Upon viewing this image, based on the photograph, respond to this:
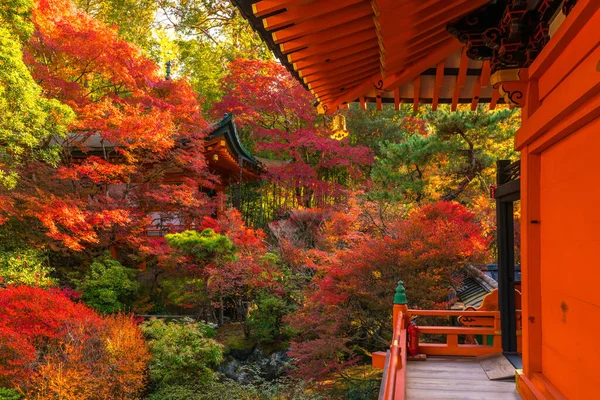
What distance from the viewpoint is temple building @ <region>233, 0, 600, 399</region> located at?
2.32 metres

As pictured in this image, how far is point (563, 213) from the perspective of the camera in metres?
2.76

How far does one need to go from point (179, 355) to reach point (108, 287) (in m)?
3.21

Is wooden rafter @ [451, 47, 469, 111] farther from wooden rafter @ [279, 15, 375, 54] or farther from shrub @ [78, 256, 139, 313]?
shrub @ [78, 256, 139, 313]

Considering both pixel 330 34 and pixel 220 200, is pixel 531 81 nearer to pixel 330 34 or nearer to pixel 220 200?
pixel 330 34

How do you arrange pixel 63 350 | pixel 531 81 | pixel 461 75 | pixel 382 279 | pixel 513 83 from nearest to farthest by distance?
pixel 531 81 < pixel 513 83 < pixel 461 75 < pixel 63 350 < pixel 382 279

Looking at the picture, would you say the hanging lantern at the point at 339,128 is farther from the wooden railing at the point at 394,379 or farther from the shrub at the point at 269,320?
the shrub at the point at 269,320

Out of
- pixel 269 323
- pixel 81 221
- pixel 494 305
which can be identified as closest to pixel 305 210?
pixel 269 323

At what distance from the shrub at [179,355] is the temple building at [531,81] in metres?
6.07

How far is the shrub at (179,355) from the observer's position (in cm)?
874

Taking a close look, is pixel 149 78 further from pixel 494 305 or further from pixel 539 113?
pixel 539 113

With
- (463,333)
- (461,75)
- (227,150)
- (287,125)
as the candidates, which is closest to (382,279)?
(463,333)

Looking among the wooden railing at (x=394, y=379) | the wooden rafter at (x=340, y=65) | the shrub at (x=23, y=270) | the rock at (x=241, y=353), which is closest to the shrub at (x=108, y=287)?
the shrub at (x=23, y=270)

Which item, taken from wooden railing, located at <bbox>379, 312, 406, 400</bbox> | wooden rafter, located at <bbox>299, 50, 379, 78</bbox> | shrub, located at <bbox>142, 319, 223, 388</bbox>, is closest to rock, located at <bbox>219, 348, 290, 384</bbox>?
shrub, located at <bbox>142, 319, 223, 388</bbox>

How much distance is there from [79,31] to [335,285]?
8109mm
